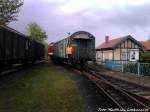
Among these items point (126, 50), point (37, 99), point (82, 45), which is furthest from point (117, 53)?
point (37, 99)

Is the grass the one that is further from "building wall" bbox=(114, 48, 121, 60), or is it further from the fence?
"building wall" bbox=(114, 48, 121, 60)

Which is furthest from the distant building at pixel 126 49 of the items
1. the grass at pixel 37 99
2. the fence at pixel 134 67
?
the grass at pixel 37 99

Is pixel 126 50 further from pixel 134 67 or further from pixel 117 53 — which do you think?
pixel 134 67

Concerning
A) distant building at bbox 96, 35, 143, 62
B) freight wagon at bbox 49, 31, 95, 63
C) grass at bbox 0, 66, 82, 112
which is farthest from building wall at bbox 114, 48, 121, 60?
grass at bbox 0, 66, 82, 112

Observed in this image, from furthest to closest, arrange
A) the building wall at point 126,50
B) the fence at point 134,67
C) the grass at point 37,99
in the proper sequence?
1. the building wall at point 126,50
2. the fence at point 134,67
3. the grass at point 37,99

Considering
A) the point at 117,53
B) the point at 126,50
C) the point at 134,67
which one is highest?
the point at 126,50

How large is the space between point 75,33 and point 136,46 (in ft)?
78.9

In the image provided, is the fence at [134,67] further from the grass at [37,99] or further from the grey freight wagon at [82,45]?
the grass at [37,99]

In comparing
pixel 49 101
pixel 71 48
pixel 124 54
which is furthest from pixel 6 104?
pixel 124 54

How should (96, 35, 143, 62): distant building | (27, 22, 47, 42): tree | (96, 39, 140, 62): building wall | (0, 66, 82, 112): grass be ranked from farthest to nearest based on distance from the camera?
1. (27, 22, 47, 42): tree
2. (96, 39, 140, 62): building wall
3. (96, 35, 143, 62): distant building
4. (0, 66, 82, 112): grass

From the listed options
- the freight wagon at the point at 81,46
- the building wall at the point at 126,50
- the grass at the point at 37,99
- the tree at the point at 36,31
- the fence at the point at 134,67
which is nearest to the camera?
the grass at the point at 37,99

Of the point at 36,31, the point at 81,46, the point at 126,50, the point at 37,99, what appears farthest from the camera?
the point at 36,31

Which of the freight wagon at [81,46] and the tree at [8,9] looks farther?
the tree at [8,9]

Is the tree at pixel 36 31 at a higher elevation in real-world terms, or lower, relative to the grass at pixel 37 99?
higher
